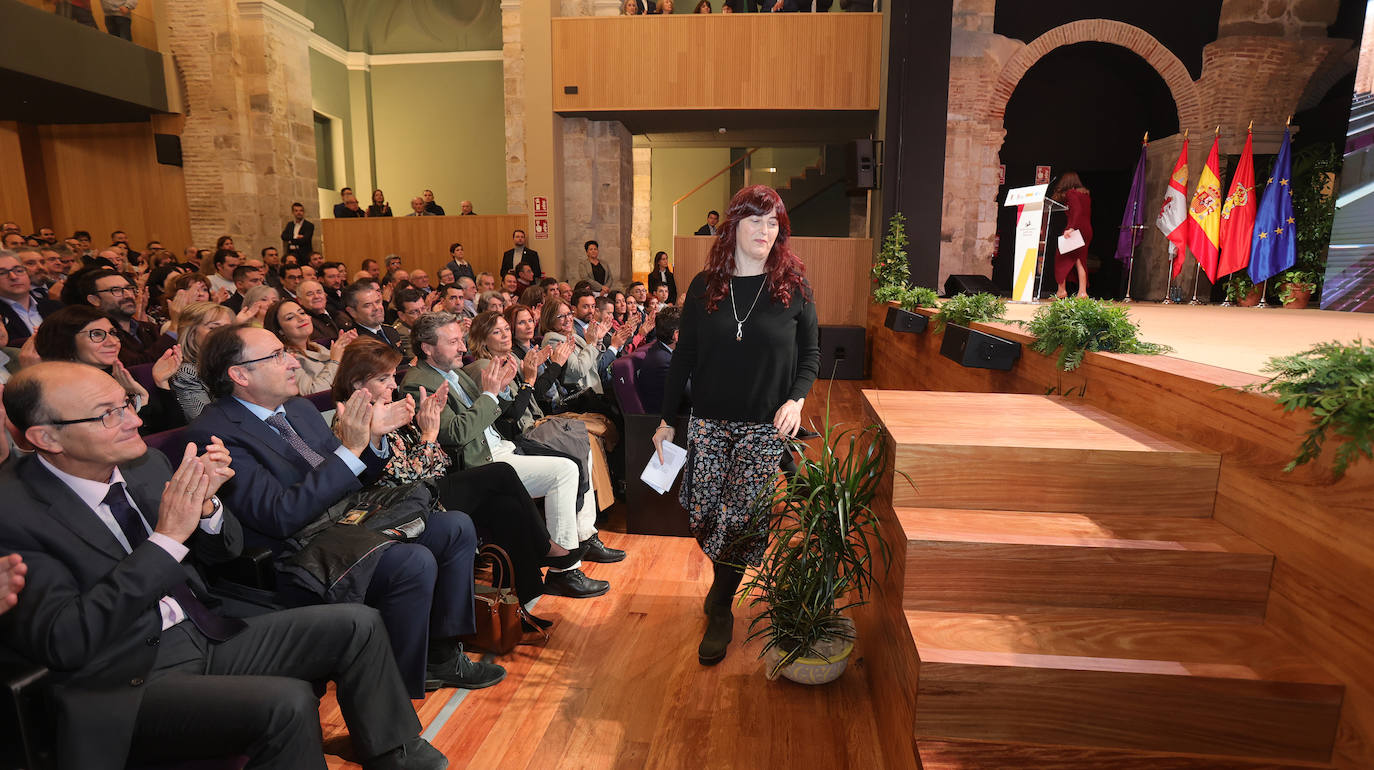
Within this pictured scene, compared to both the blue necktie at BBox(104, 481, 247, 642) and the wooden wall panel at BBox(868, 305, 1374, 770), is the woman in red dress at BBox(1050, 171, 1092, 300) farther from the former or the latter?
the blue necktie at BBox(104, 481, 247, 642)

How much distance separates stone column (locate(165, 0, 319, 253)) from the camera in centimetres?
1017

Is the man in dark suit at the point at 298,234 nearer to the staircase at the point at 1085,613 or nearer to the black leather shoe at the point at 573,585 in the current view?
the black leather shoe at the point at 573,585

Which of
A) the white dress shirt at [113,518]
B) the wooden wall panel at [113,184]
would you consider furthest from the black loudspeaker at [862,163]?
the wooden wall panel at [113,184]

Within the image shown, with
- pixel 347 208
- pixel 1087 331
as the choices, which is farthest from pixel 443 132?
pixel 1087 331

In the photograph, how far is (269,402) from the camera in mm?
2053

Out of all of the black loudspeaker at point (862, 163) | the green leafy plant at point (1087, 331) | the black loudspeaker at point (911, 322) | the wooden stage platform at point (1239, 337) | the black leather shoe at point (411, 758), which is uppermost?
the black loudspeaker at point (862, 163)

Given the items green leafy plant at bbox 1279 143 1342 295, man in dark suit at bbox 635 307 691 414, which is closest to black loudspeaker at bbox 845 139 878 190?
green leafy plant at bbox 1279 143 1342 295

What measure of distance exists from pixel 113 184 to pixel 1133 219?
1422 centimetres

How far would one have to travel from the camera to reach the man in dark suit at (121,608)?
1347 millimetres

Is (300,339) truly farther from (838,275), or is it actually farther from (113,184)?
(113,184)

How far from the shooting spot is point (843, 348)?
307 inches

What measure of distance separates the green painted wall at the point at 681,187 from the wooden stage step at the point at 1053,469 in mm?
13508

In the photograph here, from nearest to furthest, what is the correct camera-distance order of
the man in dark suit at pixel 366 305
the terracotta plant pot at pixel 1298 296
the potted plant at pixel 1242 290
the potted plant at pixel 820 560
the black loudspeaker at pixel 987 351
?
the potted plant at pixel 820 560 → the black loudspeaker at pixel 987 351 → the man in dark suit at pixel 366 305 → the terracotta plant pot at pixel 1298 296 → the potted plant at pixel 1242 290

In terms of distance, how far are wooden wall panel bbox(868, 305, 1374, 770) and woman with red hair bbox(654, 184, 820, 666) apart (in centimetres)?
93
